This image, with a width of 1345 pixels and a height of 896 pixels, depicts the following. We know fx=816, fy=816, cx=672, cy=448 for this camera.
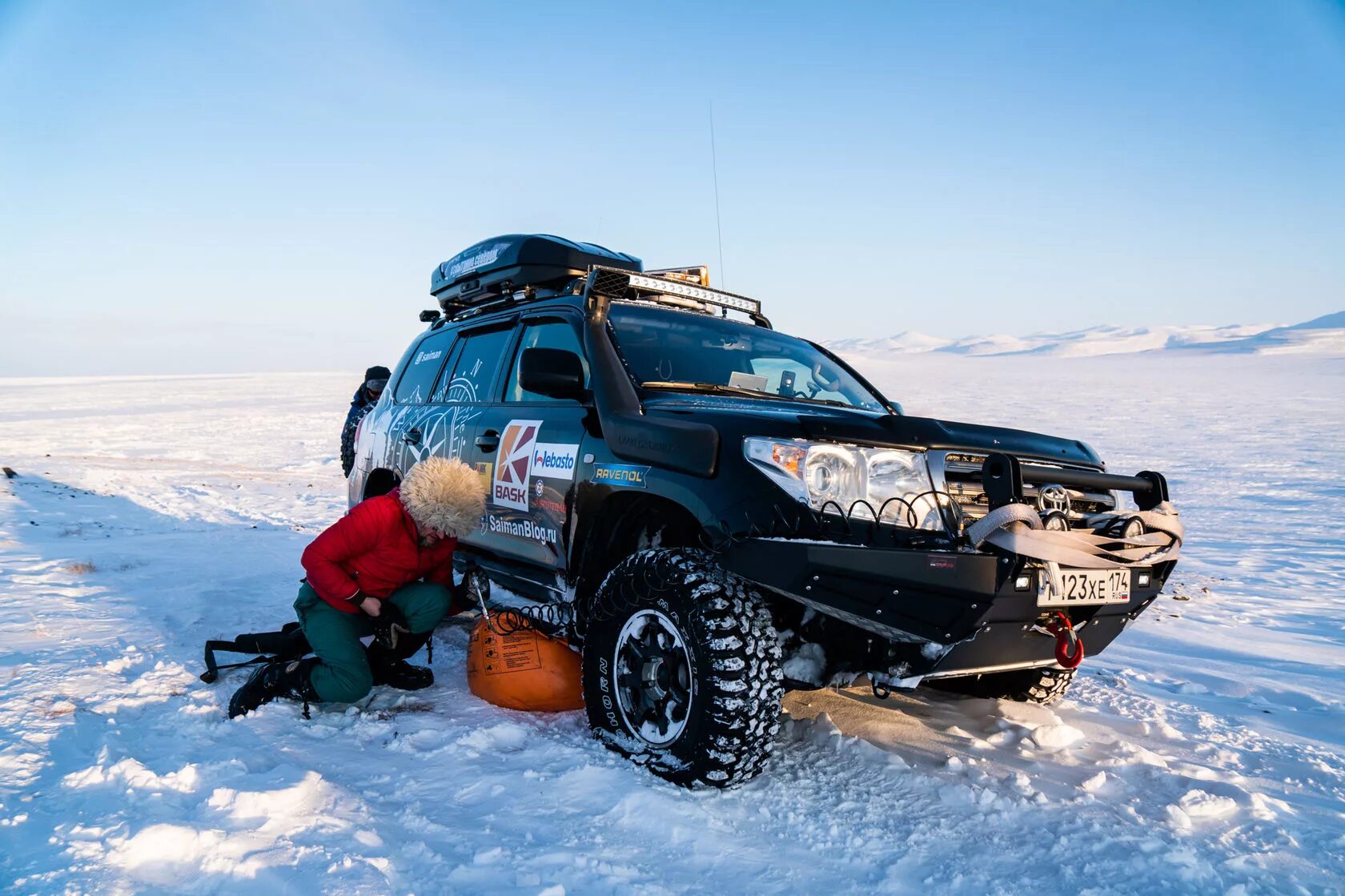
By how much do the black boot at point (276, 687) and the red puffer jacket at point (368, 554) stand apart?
30 centimetres

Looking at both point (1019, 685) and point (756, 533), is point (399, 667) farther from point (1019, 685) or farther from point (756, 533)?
point (1019, 685)

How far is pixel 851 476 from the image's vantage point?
9.00ft

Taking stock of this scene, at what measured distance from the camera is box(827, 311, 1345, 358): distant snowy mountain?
54000 millimetres

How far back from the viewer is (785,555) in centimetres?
256

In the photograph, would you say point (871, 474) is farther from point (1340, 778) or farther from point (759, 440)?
point (1340, 778)

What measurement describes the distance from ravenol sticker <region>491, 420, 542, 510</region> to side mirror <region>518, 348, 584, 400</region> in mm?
434

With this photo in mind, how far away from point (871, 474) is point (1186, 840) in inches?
59.2

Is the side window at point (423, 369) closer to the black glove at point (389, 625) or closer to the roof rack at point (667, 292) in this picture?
the roof rack at point (667, 292)

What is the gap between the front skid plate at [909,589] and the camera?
2404mm

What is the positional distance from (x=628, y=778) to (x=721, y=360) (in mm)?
1945

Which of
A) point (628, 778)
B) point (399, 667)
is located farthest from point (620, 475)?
point (399, 667)

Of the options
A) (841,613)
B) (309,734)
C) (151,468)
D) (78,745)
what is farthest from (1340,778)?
(151,468)

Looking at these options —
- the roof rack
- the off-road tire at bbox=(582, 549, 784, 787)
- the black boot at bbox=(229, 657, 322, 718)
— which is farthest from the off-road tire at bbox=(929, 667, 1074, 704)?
the black boot at bbox=(229, 657, 322, 718)

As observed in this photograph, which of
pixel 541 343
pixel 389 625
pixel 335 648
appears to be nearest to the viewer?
pixel 335 648
